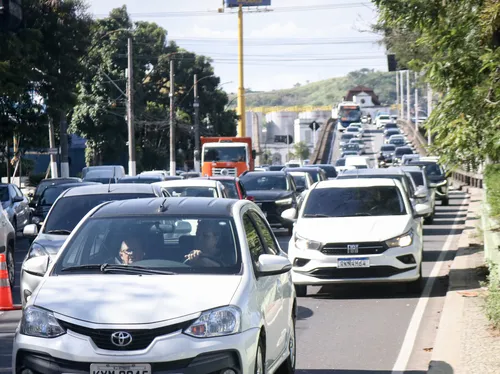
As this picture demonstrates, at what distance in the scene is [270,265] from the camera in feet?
26.2

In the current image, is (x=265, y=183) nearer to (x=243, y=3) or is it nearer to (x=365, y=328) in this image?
(x=365, y=328)

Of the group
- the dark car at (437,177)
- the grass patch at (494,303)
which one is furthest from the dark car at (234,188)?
the dark car at (437,177)

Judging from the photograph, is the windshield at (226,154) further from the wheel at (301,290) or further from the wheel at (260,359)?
the wheel at (260,359)

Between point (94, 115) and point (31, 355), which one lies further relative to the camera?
point (94, 115)

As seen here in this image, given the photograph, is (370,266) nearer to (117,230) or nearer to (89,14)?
(117,230)

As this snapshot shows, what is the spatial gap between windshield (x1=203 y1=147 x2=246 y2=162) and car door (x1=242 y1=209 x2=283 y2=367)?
43.2 metres

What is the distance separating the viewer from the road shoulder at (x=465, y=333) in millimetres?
9391

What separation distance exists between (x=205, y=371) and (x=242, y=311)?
1.65ft

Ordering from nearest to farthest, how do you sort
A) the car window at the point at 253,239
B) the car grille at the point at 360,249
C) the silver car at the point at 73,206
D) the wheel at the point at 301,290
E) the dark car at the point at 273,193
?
1. the car window at the point at 253,239
2. the silver car at the point at 73,206
3. the car grille at the point at 360,249
4. the wheel at the point at 301,290
5. the dark car at the point at 273,193

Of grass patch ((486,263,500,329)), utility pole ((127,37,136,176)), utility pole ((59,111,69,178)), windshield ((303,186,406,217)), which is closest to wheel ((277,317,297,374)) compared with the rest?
grass patch ((486,263,500,329))

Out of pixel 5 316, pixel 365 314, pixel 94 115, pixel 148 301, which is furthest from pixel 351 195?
pixel 94 115

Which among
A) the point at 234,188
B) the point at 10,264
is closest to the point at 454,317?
the point at 10,264

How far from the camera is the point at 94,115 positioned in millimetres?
71938

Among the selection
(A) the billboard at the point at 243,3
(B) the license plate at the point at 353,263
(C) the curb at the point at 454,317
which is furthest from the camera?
(A) the billboard at the point at 243,3
